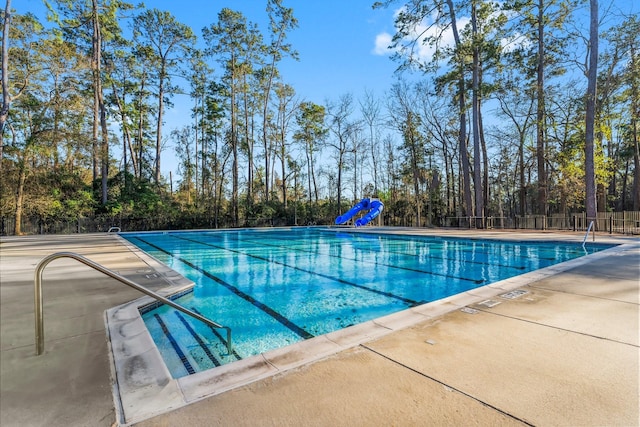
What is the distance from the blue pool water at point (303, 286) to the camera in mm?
→ 2857

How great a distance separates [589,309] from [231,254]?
7506 millimetres

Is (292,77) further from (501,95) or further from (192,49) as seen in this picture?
(501,95)

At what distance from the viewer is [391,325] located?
242 cm

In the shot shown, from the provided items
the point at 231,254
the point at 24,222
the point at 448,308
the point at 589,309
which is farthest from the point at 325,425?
the point at 24,222

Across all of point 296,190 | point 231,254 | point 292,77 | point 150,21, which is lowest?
point 231,254

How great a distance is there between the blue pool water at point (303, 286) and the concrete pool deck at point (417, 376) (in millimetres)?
727

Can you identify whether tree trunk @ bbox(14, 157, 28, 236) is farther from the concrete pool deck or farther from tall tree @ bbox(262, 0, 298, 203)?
the concrete pool deck

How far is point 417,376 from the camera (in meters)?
1.64

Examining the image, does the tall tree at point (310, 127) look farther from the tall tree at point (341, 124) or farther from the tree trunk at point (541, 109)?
the tree trunk at point (541, 109)

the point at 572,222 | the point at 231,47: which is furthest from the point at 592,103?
the point at 231,47

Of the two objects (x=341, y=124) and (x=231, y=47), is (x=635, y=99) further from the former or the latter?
(x=231, y=47)

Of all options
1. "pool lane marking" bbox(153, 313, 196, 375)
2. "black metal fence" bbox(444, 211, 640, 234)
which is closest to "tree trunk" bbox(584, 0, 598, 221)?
"black metal fence" bbox(444, 211, 640, 234)

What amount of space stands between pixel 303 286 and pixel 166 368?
3.23 meters

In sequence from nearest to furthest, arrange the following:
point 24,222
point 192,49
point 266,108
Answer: point 24,222
point 192,49
point 266,108
